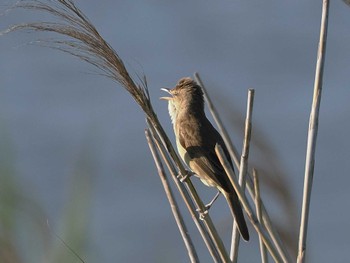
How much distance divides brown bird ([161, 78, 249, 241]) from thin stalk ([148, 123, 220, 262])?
1.10m

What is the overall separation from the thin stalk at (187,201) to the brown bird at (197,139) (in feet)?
3.61

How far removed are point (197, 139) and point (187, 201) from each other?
1938 mm

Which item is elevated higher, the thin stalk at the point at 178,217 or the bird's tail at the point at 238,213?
the thin stalk at the point at 178,217

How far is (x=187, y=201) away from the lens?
256 cm

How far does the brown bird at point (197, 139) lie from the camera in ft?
13.5

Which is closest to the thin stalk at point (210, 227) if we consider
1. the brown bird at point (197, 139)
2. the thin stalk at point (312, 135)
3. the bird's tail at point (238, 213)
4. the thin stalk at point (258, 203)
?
the thin stalk at point (258, 203)

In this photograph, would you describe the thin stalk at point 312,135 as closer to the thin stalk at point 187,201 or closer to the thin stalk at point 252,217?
the thin stalk at point 252,217

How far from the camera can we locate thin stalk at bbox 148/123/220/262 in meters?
2.45

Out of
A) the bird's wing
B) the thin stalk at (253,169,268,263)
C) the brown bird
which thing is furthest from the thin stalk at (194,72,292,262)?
the bird's wing

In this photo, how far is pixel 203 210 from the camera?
252 centimetres

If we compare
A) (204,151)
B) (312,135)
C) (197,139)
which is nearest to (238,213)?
(204,151)

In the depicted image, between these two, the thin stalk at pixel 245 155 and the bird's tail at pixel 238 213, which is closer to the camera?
the thin stalk at pixel 245 155

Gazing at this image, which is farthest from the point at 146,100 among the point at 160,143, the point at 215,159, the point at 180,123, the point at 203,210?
the point at 180,123

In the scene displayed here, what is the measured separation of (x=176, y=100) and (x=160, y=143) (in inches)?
88.4
